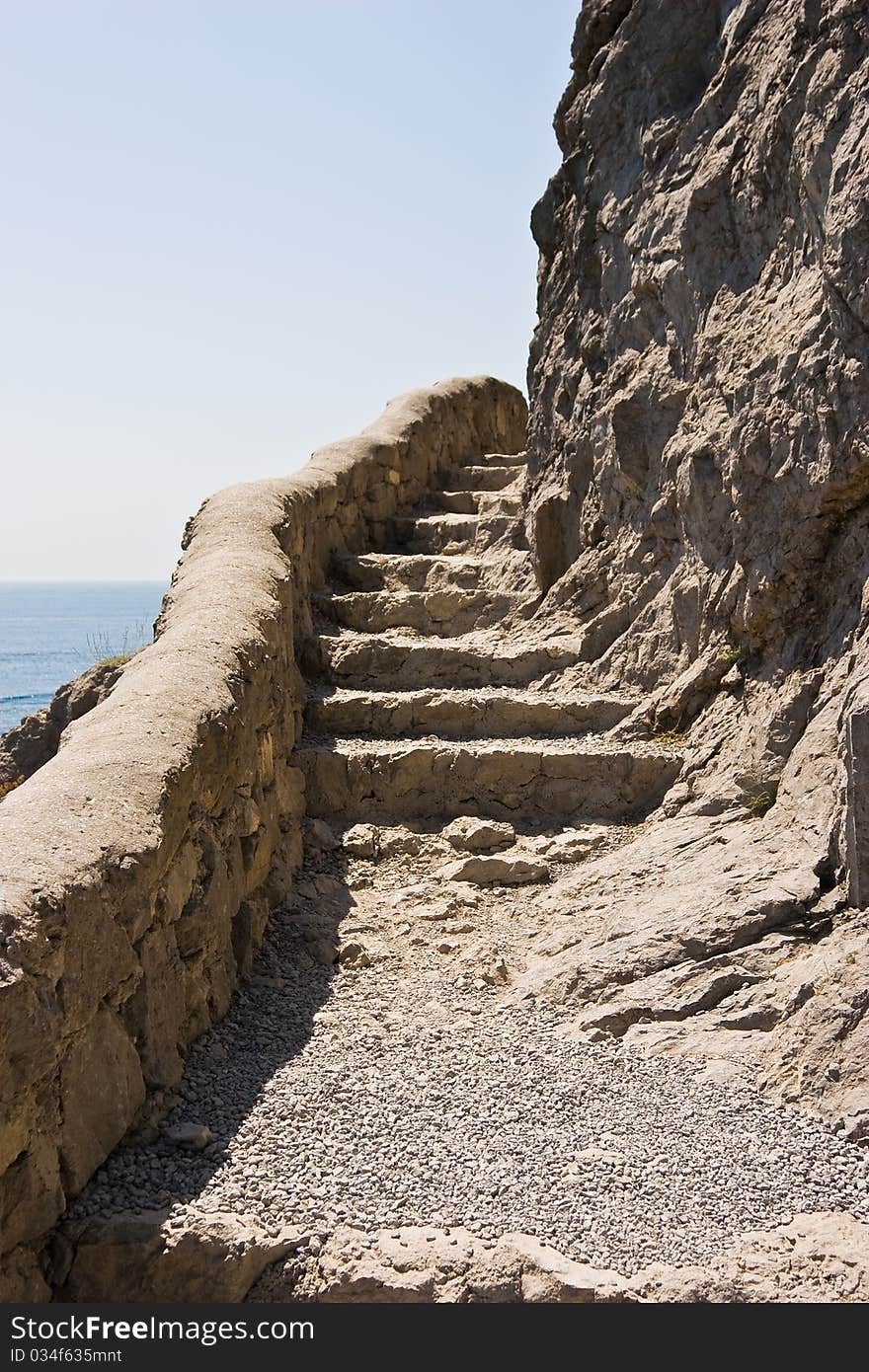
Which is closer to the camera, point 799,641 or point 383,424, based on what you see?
point 799,641

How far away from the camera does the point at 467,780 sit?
24.5 ft

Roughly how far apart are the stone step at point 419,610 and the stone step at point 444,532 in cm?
121

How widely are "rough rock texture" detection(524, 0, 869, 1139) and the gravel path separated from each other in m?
0.29

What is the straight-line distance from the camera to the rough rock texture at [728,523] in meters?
5.29

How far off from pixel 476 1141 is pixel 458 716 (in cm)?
363

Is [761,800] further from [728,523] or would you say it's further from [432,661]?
[432,661]

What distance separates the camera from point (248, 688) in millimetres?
6363

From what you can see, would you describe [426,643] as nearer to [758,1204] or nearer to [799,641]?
[799,641]

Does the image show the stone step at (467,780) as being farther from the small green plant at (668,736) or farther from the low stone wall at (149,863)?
the low stone wall at (149,863)

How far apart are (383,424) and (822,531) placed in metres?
6.35

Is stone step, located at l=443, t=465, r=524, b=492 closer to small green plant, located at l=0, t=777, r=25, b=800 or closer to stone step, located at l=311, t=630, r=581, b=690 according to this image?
stone step, located at l=311, t=630, r=581, b=690

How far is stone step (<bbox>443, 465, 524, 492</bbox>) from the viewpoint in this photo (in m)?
12.3

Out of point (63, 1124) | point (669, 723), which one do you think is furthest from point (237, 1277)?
point (669, 723)

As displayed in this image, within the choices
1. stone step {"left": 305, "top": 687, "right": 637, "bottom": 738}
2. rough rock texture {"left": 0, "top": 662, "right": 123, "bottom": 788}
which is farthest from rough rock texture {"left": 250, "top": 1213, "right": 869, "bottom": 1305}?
rough rock texture {"left": 0, "top": 662, "right": 123, "bottom": 788}
